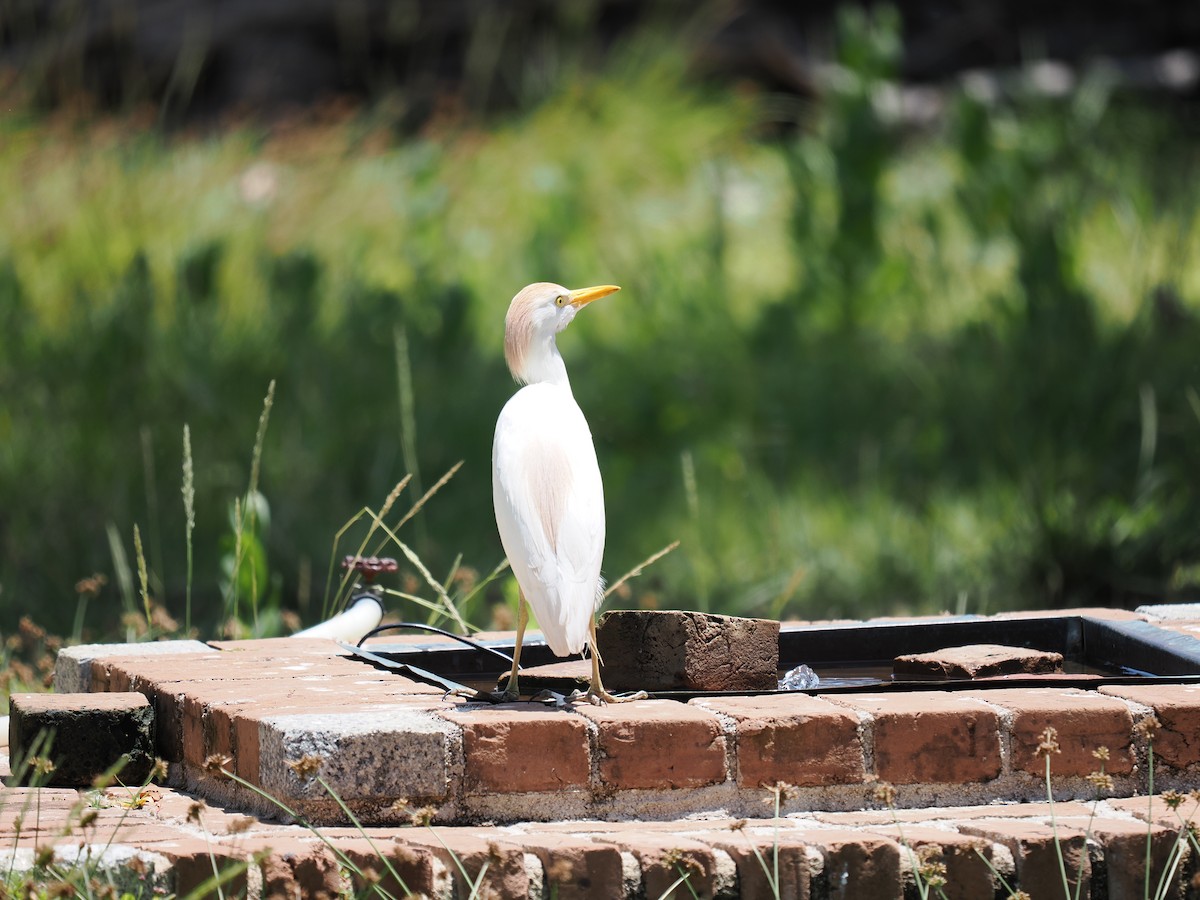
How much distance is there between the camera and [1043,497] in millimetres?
4824

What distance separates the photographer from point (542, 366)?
2436mm

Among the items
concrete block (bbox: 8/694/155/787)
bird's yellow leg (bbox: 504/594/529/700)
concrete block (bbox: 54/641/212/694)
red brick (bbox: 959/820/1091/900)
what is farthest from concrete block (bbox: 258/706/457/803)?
concrete block (bbox: 54/641/212/694)

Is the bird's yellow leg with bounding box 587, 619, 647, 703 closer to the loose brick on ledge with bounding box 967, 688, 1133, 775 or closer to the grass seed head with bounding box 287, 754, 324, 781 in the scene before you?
the grass seed head with bounding box 287, 754, 324, 781

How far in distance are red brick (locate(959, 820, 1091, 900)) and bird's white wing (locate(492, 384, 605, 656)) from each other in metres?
0.64

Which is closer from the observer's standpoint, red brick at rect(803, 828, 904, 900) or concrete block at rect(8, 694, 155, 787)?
red brick at rect(803, 828, 904, 900)

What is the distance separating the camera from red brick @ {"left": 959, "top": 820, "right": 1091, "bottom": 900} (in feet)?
6.57

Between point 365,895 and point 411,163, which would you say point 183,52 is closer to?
point 411,163

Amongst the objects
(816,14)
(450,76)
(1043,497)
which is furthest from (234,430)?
(816,14)

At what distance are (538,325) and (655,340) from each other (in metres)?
4.85

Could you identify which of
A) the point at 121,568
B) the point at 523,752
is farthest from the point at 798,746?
the point at 121,568

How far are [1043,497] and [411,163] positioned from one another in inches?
202

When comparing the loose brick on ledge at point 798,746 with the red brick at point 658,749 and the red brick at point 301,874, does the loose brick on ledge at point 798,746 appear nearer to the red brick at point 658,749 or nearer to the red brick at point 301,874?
the red brick at point 658,749

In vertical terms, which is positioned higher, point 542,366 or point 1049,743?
point 542,366

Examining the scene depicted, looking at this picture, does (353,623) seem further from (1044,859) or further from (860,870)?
(1044,859)
